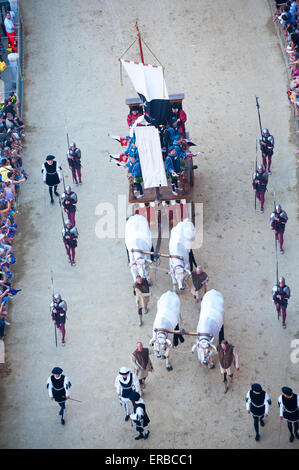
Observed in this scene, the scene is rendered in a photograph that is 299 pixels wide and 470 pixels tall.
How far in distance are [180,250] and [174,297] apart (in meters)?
1.73

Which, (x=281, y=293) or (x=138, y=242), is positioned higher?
(x=138, y=242)

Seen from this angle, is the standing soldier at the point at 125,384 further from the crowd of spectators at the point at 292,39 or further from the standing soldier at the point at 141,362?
the crowd of spectators at the point at 292,39

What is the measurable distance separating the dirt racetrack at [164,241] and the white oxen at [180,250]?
0.74 metres

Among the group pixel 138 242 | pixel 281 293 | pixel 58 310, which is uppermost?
pixel 138 242

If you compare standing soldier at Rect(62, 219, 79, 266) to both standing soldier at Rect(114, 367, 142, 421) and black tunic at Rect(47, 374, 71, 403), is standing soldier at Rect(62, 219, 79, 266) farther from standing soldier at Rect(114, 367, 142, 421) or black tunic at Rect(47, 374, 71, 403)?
standing soldier at Rect(114, 367, 142, 421)

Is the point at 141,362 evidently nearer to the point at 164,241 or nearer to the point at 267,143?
the point at 164,241

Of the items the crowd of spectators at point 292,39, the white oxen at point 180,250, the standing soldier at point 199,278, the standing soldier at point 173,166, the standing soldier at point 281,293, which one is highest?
the crowd of spectators at point 292,39

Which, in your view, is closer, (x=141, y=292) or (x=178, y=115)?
(x=141, y=292)

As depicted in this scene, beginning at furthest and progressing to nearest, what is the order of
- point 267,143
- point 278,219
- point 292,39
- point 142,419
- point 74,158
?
point 292,39, point 74,158, point 267,143, point 278,219, point 142,419

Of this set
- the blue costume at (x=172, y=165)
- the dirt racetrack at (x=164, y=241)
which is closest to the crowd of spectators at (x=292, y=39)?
the dirt racetrack at (x=164, y=241)

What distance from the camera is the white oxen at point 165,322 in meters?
25.0

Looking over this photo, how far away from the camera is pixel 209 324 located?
25.0m

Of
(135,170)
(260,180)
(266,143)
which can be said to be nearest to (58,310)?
(135,170)
